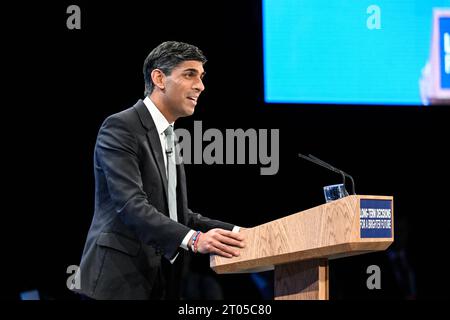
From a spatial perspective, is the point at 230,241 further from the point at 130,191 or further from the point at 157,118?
the point at 157,118

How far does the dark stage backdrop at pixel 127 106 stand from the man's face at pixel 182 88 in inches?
68.1

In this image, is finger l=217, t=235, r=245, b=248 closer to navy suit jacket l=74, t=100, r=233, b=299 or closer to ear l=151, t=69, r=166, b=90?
navy suit jacket l=74, t=100, r=233, b=299

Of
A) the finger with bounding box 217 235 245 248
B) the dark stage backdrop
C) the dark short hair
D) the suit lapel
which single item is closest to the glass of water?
the finger with bounding box 217 235 245 248

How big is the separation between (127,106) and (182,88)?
1.87 meters

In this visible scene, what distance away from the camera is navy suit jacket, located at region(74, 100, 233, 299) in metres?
2.17

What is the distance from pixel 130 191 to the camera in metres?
2.22

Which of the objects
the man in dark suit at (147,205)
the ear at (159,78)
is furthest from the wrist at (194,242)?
the ear at (159,78)

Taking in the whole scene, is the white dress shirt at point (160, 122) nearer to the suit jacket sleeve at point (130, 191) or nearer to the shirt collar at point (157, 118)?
the shirt collar at point (157, 118)

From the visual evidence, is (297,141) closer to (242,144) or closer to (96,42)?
(242,144)

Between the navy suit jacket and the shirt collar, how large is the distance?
43 millimetres

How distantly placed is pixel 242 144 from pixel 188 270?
102 centimetres

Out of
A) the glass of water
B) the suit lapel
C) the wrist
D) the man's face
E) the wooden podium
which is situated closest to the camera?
the wooden podium

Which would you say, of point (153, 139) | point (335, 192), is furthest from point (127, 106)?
point (335, 192)

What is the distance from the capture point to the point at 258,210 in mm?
4887
